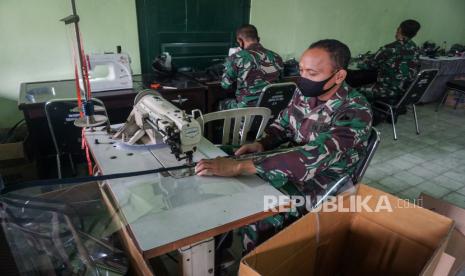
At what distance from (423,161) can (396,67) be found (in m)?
1.19

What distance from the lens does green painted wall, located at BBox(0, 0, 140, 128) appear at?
2.47 metres

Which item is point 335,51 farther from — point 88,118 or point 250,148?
point 88,118

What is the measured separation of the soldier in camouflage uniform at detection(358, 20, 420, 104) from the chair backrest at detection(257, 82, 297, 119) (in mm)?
1708

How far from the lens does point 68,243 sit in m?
1.03

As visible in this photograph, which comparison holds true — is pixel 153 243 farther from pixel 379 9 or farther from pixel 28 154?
pixel 379 9

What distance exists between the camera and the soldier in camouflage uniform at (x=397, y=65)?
3602 millimetres

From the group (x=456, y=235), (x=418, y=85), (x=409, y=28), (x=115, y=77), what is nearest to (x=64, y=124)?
(x=115, y=77)

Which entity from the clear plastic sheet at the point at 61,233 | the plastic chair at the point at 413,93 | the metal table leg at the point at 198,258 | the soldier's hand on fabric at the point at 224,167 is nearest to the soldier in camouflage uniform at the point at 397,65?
the plastic chair at the point at 413,93

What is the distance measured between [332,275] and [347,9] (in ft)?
12.3

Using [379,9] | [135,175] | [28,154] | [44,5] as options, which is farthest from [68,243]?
[379,9]

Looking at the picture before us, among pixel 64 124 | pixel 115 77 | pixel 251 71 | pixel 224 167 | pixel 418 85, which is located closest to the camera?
pixel 224 167

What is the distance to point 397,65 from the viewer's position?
3645 millimetres

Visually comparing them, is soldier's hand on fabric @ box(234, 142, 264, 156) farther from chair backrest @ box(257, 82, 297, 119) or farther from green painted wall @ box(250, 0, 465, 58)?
green painted wall @ box(250, 0, 465, 58)

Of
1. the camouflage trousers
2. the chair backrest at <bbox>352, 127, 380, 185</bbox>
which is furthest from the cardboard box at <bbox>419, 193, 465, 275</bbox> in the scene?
the camouflage trousers
